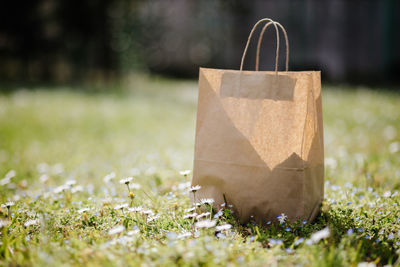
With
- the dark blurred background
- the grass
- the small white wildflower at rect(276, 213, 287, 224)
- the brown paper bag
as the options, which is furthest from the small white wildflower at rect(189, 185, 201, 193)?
the dark blurred background

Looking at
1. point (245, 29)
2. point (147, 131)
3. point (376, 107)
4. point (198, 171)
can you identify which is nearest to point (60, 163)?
point (147, 131)

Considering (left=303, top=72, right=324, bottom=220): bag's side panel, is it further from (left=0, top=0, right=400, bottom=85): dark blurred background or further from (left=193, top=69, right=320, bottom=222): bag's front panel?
(left=0, top=0, right=400, bottom=85): dark blurred background

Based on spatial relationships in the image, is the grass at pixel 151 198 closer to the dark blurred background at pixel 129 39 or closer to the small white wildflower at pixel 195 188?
the small white wildflower at pixel 195 188

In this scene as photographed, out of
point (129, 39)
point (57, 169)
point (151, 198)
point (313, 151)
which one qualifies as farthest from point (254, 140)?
point (129, 39)

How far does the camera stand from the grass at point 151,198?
4.49ft

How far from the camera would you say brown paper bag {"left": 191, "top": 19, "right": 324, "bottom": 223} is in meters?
1.62

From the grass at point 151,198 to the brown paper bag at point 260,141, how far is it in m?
0.11

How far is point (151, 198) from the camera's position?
6.67 ft

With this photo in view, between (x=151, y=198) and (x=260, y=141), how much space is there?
755mm

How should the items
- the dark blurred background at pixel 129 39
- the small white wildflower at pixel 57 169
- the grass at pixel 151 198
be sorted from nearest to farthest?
the grass at pixel 151 198 → the small white wildflower at pixel 57 169 → the dark blurred background at pixel 129 39

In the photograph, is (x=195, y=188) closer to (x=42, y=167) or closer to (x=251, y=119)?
(x=251, y=119)

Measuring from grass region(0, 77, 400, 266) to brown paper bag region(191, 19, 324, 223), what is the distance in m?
0.11

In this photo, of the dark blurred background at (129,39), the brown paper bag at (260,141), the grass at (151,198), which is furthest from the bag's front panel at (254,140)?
the dark blurred background at (129,39)

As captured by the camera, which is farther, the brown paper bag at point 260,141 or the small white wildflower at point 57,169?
the small white wildflower at point 57,169
